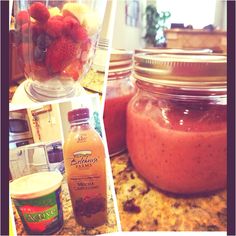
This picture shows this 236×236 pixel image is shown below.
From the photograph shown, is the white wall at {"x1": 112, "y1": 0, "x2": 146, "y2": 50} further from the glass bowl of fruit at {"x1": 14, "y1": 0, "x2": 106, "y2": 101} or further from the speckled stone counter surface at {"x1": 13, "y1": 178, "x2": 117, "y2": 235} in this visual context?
the speckled stone counter surface at {"x1": 13, "y1": 178, "x2": 117, "y2": 235}

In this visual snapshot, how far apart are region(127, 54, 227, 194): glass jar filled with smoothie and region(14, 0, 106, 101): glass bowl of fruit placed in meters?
0.10

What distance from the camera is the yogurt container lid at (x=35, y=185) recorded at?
0.34 m

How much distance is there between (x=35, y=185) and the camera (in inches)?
13.6

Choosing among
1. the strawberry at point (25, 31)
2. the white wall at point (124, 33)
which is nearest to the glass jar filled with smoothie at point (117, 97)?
the white wall at point (124, 33)

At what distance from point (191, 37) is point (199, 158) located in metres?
0.19

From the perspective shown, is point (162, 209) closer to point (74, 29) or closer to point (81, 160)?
point (81, 160)

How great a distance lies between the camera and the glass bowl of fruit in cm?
32

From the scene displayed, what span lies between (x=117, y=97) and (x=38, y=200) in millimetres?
202

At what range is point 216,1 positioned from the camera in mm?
392

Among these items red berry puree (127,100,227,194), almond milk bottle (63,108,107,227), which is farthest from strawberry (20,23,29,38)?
red berry puree (127,100,227,194)

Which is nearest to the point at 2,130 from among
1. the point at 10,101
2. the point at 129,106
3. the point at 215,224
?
the point at 10,101

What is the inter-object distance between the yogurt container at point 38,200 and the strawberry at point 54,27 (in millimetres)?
172

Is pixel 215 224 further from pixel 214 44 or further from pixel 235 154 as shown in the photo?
pixel 214 44

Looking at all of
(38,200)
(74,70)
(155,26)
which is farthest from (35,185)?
(155,26)
